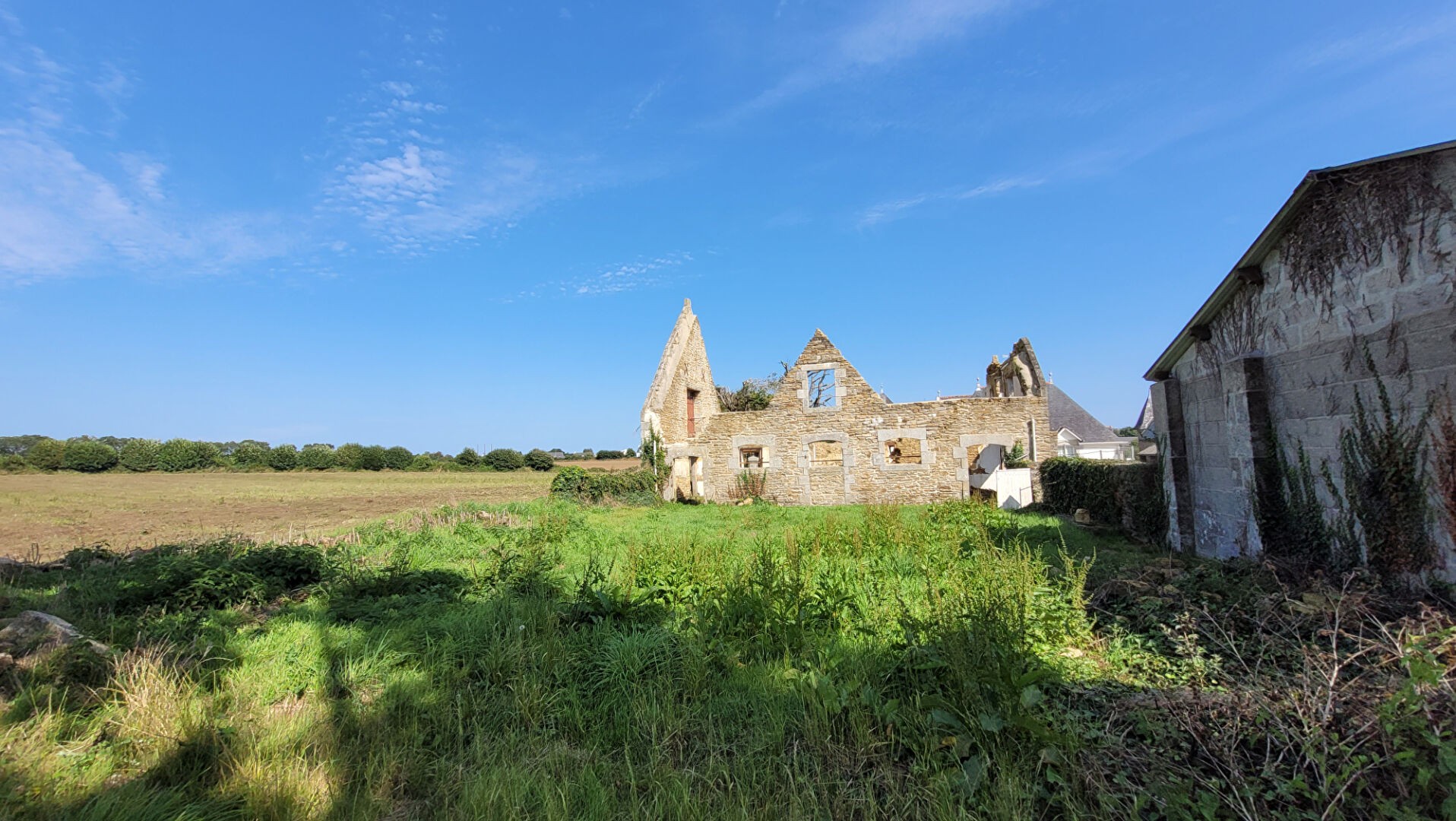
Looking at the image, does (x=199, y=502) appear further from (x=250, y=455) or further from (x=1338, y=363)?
(x=1338, y=363)

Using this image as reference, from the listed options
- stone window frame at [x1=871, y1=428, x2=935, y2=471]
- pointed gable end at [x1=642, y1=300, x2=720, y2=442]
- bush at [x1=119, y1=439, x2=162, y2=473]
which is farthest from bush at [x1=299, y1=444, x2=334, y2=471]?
stone window frame at [x1=871, y1=428, x2=935, y2=471]

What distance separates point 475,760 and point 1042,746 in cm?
322

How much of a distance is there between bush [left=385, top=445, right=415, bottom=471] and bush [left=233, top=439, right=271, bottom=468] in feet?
24.7

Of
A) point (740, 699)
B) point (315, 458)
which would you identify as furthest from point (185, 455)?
point (740, 699)

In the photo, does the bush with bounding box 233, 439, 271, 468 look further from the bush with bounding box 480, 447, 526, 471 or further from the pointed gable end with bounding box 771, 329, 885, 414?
the pointed gable end with bounding box 771, 329, 885, 414

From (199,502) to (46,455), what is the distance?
26512 millimetres

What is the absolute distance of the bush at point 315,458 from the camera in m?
42.0

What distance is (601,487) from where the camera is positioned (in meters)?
18.5

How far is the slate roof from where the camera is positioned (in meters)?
26.0

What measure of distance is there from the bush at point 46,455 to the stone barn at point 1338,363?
185ft

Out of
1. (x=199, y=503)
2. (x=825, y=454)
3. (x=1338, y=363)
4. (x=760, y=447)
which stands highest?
(x=1338, y=363)

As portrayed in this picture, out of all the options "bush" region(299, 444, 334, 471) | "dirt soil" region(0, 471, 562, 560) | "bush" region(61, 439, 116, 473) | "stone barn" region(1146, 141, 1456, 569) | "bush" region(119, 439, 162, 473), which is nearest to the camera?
"stone barn" region(1146, 141, 1456, 569)

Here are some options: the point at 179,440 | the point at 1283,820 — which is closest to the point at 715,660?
the point at 1283,820

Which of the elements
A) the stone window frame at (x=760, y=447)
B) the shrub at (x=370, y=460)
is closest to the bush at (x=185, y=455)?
the shrub at (x=370, y=460)
